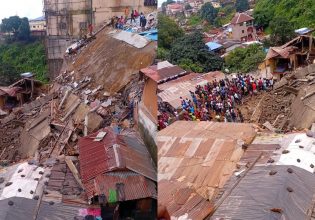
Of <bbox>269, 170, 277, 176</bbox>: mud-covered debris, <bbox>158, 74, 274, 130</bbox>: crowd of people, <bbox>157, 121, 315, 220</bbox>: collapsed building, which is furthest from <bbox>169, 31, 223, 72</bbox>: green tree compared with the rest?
<bbox>269, 170, 277, 176</bbox>: mud-covered debris

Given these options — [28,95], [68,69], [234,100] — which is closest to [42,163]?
[68,69]

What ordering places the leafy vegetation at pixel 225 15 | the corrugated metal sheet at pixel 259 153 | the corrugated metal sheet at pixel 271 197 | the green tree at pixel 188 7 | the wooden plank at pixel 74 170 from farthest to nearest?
the green tree at pixel 188 7, the leafy vegetation at pixel 225 15, the corrugated metal sheet at pixel 259 153, the wooden plank at pixel 74 170, the corrugated metal sheet at pixel 271 197

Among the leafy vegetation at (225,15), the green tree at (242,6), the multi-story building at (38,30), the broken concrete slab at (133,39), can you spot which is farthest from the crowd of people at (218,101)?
the green tree at (242,6)

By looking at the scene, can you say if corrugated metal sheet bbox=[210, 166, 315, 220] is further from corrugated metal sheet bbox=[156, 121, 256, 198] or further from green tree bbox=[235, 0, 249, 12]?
green tree bbox=[235, 0, 249, 12]

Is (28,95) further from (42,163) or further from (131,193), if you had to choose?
(131,193)

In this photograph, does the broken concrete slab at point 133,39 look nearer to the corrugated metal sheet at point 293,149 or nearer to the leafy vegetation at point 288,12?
the corrugated metal sheet at point 293,149
